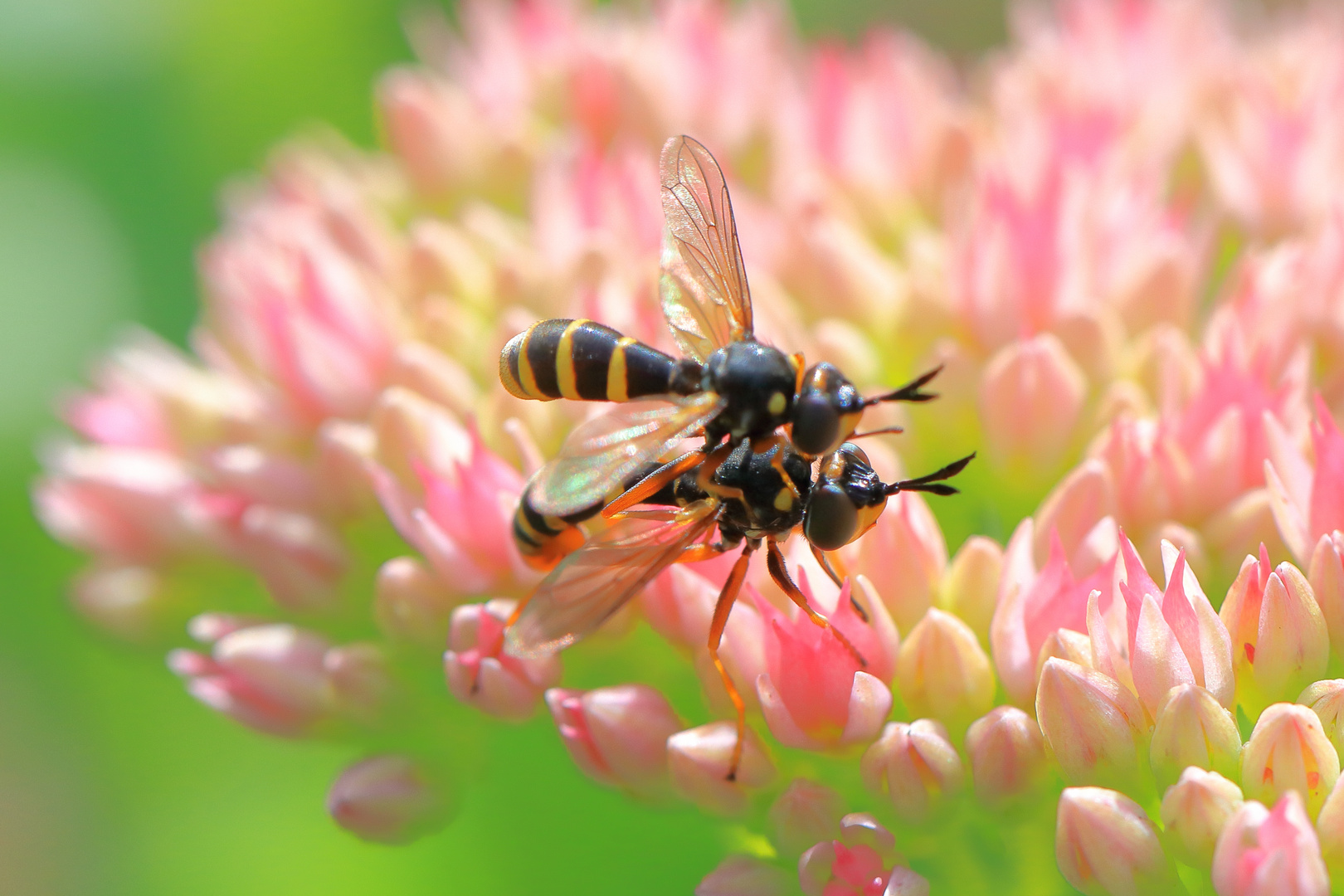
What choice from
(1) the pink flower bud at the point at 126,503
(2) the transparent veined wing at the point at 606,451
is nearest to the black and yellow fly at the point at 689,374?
(2) the transparent veined wing at the point at 606,451

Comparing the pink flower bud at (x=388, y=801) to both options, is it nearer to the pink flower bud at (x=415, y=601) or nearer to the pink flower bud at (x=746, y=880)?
the pink flower bud at (x=415, y=601)

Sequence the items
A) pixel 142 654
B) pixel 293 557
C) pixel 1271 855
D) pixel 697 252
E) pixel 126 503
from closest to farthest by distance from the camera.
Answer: pixel 1271 855
pixel 697 252
pixel 293 557
pixel 126 503
pixel 142 654

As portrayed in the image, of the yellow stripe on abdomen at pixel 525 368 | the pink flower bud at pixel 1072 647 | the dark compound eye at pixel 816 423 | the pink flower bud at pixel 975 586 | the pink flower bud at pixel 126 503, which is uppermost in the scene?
the pink flower bud at pixel 126 503

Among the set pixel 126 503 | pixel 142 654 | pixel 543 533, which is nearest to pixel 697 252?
pixel 543 533

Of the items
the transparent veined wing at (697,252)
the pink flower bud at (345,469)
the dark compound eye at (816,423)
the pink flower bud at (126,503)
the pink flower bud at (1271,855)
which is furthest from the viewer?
the pink flower bud at (126,503)

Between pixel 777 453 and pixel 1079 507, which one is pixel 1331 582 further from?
pixel 777 453

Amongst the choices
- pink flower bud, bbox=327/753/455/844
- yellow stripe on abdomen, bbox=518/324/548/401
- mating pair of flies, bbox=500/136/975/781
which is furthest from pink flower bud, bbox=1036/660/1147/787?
pink flower bud, bbox=327/753/455/844

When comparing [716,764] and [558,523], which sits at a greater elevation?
[558,523]
